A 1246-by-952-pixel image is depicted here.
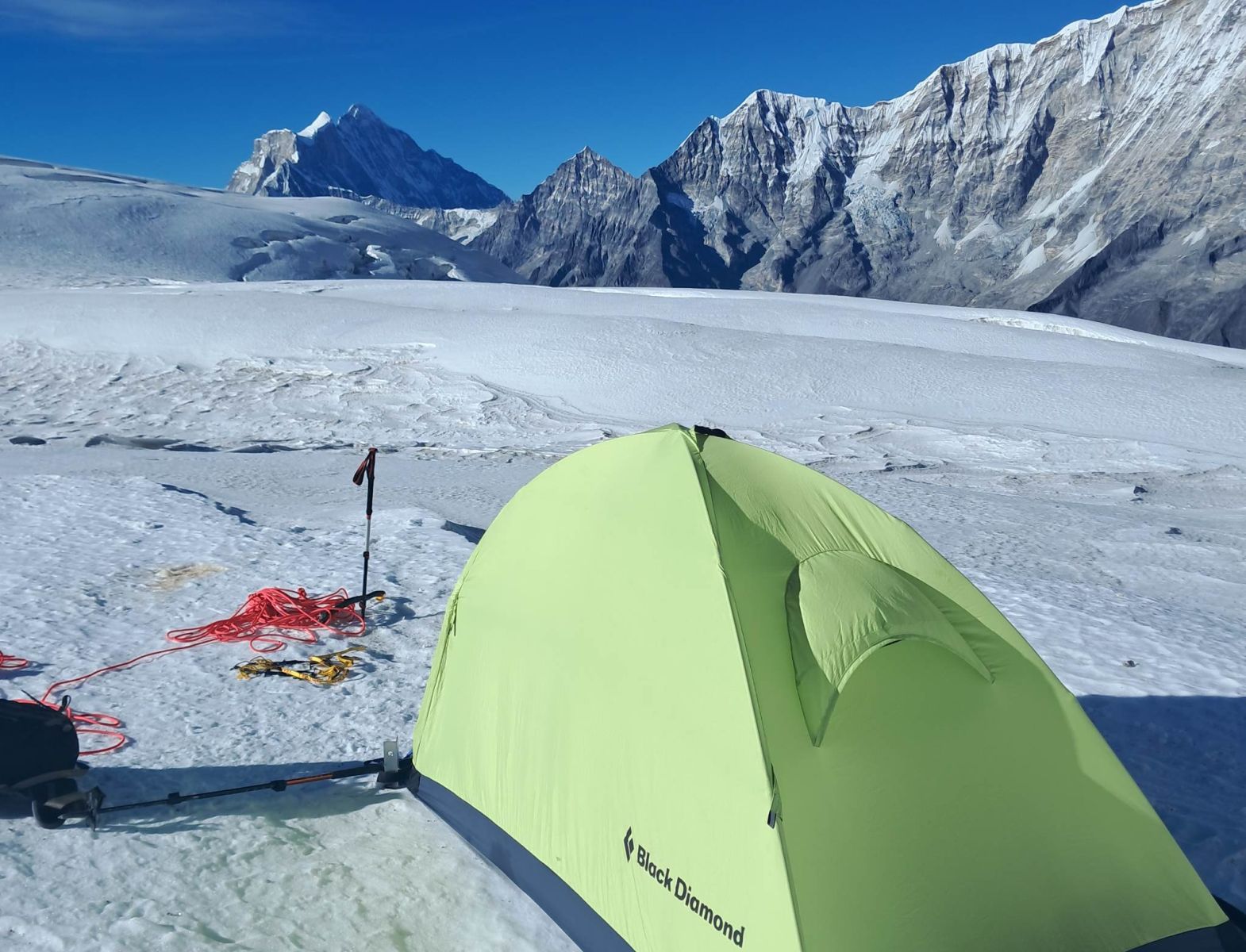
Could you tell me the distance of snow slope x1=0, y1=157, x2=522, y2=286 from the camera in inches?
1612

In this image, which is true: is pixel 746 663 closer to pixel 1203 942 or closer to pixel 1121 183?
pixel 1203 942

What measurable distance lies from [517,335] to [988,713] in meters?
17.6

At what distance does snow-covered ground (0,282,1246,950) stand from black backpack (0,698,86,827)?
0.14 metres

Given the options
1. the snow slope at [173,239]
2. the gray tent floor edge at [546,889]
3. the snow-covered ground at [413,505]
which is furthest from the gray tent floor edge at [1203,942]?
the snow slope at [173,239]

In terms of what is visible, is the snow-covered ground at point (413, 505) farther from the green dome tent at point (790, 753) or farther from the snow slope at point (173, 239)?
the snow slope at point (173, 239)

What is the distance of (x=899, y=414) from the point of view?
15930 mm

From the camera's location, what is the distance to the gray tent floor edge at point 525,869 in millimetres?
3484

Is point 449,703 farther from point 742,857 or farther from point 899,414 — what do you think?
point 899,414

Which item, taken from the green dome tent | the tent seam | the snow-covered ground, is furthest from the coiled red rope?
the tent seam

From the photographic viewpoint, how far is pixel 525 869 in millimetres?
3848

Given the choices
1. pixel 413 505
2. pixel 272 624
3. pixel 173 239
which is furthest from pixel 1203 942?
pixel 173 239

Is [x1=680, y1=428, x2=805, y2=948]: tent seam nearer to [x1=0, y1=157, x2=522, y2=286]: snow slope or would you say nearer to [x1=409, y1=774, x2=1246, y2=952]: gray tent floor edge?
[x1=409, y1=774, x2=1246, y2=952]: gray tent floor edge

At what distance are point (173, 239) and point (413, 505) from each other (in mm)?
43231

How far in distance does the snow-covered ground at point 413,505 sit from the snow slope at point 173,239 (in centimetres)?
1894
